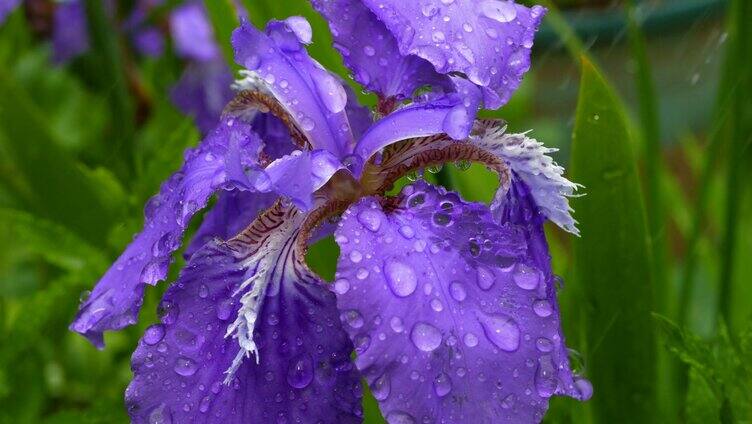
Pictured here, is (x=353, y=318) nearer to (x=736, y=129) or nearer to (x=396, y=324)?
(x=396, y=324)


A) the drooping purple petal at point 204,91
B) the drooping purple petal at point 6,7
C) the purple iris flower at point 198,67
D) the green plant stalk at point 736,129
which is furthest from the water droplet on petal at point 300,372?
the drooping purple petal at point 6,7

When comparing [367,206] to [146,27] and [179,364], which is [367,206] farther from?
[146,27]

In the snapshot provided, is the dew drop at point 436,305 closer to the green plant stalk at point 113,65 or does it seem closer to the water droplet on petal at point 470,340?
the water droplet on petal at point 470,340

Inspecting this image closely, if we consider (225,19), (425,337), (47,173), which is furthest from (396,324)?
(47,173)

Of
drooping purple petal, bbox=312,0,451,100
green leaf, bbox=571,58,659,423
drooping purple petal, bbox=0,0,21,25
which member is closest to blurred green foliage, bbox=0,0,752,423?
green leaf, bbox=571,58,659,423

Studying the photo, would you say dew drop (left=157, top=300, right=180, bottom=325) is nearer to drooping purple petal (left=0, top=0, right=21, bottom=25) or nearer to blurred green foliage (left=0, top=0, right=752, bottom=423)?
blurred green foliage (left=0, top=0, right=752, bottom=423)
